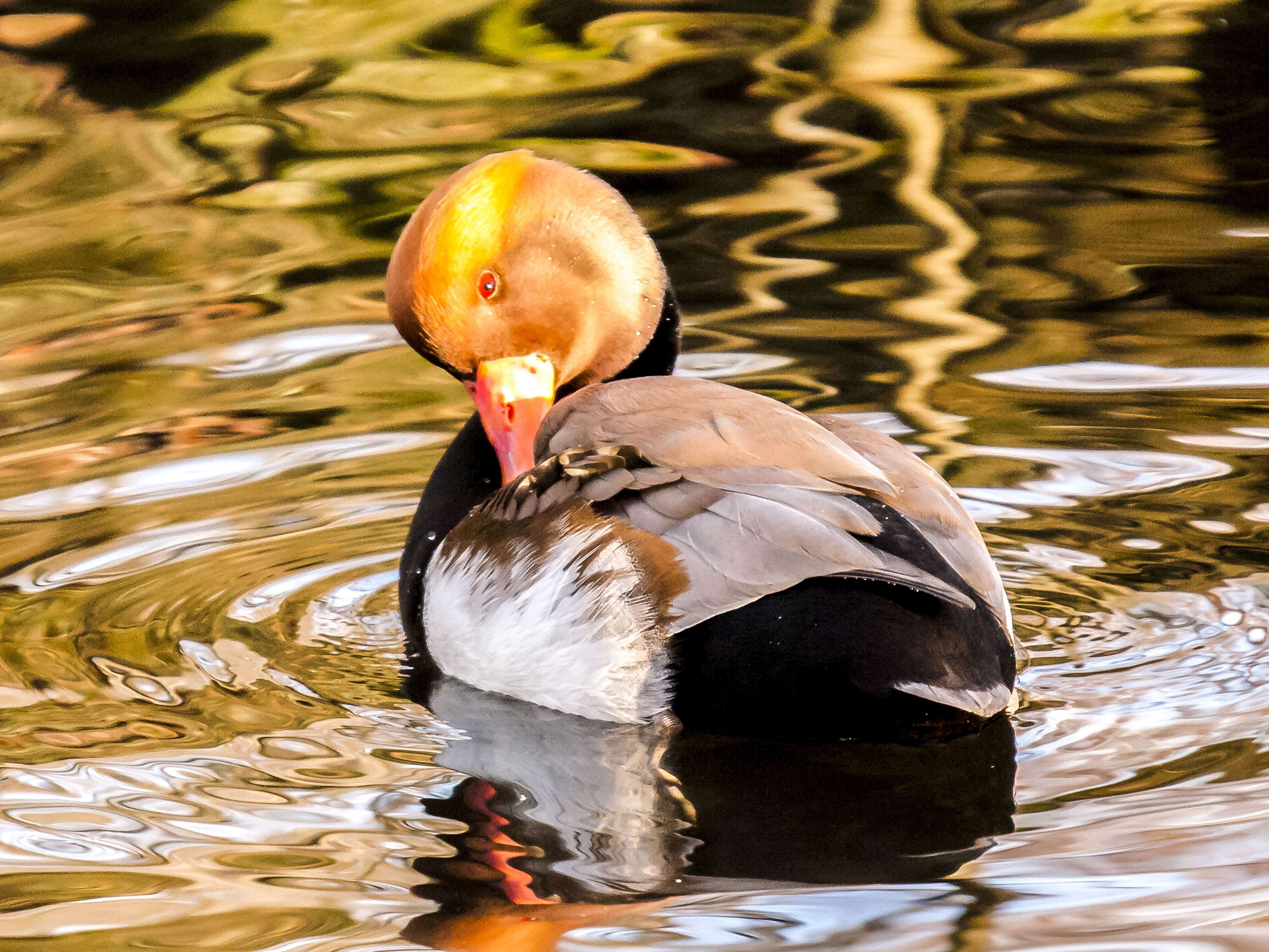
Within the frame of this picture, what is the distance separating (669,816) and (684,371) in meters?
2.43

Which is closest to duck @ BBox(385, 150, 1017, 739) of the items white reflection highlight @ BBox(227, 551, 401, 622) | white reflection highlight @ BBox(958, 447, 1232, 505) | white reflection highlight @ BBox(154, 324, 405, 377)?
white reflection highlight @ BBox(227, 551, 401, 622)

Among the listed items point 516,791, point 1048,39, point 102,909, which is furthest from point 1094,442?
point 1048,39

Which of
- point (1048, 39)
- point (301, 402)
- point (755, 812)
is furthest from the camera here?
point (1048, 39)

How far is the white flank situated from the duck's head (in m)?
0.44

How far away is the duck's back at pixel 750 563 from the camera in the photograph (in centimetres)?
295

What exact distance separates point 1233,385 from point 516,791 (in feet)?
8.58

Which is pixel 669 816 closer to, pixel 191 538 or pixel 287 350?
pixel 191 538

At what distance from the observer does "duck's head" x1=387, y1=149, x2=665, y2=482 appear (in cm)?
388

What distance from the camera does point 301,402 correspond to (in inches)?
207

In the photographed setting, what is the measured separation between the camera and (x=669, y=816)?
3029mm

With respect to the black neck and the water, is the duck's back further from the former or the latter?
the black neck

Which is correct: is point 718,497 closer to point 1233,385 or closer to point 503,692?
point 503,692

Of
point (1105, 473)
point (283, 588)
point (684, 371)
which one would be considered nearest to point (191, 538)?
point (283, 588)

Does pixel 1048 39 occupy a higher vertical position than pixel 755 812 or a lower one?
higher
